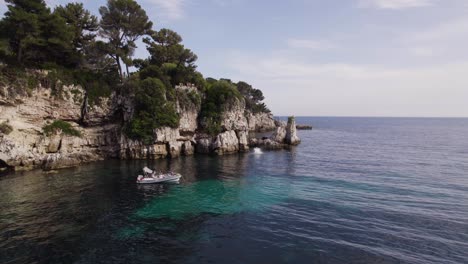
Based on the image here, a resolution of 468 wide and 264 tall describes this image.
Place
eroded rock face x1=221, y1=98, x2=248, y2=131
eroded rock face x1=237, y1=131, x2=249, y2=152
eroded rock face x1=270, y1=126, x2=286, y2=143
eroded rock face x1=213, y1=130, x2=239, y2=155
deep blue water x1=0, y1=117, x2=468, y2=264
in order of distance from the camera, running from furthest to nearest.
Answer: eroded rock face x1=270, y1=126, x2=286, y2=143 → eroded rock face x1=237, y1=131, x2=249, y2=152 → eroded rock face x1=221, y1=98, x2=248, y2=131 → eroded rock face x1=213, y1=130, x2=239, y2=155 → deep blue water x1=0, y1=117, x2=468, y2=264

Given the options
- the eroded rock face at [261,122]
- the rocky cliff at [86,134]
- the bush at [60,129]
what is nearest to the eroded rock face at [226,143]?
the rocky cliff at [86,134]

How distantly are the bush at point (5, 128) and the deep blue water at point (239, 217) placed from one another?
25.0 feet

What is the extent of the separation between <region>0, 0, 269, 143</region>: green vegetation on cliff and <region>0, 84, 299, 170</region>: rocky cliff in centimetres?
127

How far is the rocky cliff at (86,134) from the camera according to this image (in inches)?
1735

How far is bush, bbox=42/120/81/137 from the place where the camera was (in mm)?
47312

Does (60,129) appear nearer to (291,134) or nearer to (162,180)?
(162,180)

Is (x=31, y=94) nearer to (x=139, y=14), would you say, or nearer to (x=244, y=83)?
(x=139, y=14)

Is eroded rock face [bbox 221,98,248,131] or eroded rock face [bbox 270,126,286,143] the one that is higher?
eroded rock face [bbox 221,98,248,131]

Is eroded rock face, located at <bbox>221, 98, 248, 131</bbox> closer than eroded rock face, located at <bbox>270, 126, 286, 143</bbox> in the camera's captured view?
Yes

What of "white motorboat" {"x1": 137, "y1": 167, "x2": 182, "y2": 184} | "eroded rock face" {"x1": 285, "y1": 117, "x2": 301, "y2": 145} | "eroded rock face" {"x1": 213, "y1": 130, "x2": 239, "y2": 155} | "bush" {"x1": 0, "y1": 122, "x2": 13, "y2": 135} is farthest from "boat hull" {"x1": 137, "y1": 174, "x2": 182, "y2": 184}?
"eroded rock face" {"x1": 285, "y1": 117, "x2": 301, "y2": 145}

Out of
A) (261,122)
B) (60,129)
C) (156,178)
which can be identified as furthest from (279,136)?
(60,129)

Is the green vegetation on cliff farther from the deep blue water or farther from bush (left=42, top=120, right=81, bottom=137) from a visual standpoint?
the deep blue water

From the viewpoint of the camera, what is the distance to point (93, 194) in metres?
32.7

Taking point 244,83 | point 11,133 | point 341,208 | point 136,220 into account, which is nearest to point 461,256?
point 341,208
